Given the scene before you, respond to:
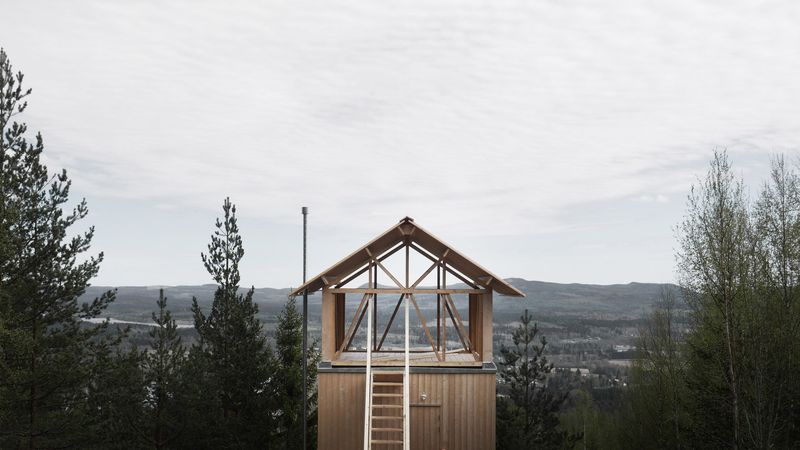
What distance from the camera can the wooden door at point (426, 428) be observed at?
1720cm

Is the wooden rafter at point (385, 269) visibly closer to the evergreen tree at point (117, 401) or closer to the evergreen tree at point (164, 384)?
the evergreen tree at point (164, 384)

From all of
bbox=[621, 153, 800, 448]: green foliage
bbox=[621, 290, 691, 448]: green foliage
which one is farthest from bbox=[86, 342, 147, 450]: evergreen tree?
bbox=[621, 290, 691, 448]: green foliage

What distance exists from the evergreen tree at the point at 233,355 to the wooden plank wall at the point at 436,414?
26.5ft

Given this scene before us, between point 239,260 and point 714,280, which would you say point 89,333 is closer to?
point 239,260

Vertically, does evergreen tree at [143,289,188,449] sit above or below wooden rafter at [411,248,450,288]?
below

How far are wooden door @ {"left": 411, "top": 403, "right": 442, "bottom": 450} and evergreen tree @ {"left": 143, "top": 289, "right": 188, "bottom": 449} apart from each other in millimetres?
9408

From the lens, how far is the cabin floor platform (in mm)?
17406

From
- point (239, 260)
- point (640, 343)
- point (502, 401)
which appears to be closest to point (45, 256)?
point (239, 260)

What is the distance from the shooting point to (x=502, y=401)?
84.4ft

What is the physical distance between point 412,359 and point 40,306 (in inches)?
467

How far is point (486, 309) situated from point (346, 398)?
14.2 feet

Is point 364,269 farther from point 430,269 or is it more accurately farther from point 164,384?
point 164,384

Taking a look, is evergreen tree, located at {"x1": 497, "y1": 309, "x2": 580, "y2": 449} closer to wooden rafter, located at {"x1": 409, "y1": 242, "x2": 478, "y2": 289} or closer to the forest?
the forest

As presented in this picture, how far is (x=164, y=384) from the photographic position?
23.3 metres
